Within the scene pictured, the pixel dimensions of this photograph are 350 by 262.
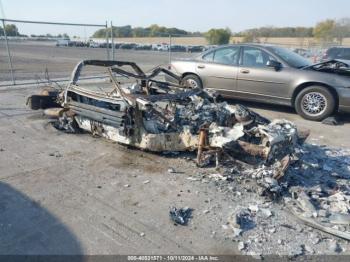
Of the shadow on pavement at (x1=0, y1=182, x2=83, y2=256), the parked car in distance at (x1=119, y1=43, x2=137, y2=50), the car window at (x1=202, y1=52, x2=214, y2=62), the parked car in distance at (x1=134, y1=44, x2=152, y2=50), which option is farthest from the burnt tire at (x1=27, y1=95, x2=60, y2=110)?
the parked car in distance at (x1=119, y1=43, x2=137, y2=50)

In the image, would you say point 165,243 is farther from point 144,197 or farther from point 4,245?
point 4,245

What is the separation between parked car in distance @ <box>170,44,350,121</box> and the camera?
6.83 meters

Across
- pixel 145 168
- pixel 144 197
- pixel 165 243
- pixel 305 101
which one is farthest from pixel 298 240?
pixel 305 101

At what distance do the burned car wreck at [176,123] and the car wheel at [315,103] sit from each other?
2724 mm

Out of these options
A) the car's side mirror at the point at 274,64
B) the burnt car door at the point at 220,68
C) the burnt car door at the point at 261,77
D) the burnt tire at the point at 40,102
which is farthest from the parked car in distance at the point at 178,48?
the burnt tire at the point at 40,102

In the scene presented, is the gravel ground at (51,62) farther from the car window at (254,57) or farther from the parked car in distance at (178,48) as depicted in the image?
the car window at (254,57)

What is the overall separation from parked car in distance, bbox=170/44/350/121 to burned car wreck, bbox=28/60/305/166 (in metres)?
2.20

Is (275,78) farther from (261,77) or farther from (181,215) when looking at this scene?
(181,215)

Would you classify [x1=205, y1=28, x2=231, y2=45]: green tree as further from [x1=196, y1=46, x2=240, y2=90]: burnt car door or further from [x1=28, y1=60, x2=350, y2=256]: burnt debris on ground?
[x1=28, y1=60, x2=350, y2=256]: burnt debris on ground

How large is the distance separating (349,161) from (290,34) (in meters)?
48.2

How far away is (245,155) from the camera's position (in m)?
4.25

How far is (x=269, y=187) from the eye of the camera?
3615 mm

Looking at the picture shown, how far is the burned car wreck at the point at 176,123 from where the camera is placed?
4.08 metres

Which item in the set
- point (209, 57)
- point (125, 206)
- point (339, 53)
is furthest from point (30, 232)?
point (339, 53)
